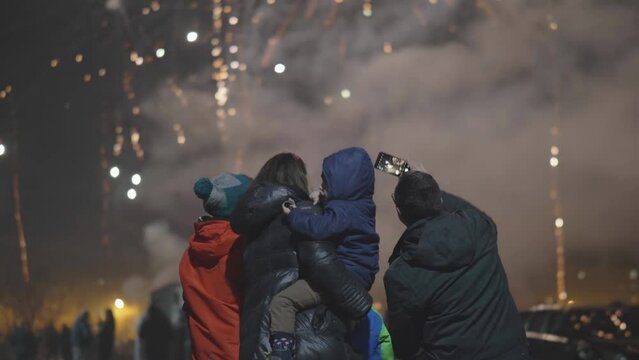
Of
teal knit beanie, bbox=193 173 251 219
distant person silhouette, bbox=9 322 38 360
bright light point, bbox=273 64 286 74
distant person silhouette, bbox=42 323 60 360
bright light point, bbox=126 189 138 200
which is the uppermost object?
bright light point, bbox=273 64 286 74

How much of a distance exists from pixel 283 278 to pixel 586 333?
1010cm

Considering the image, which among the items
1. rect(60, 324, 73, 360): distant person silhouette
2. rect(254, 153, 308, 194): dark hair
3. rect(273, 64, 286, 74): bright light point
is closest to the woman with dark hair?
rect(254, 153, 308, 194): dark hair

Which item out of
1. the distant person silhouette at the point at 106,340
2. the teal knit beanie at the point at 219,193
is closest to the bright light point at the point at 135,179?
the distant person silhouette at the point at 106,340

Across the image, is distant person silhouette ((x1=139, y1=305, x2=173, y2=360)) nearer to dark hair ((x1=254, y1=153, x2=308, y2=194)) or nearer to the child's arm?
dark hair ((x1=254, y1=153, x2=308, y2=194))

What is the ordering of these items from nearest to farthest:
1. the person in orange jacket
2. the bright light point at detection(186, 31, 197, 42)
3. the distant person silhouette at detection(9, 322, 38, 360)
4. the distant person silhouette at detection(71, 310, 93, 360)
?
the person in orange jacket < the bright light point at detection(186, 31, 197, 42) < the distant person silhouette at detection(71, 310, 93, 360) < the distant person silhouette at detection(9, 322, 38, 360)

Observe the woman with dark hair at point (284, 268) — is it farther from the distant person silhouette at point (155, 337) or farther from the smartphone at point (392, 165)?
the distant person silhouette at point (155, 337)

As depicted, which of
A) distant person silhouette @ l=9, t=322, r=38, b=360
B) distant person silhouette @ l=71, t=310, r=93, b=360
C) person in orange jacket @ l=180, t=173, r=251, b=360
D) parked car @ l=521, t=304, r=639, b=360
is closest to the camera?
person in orange jacket @ l=180, t=173, r=251, b=360

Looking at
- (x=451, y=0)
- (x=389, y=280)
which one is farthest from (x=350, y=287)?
(x=451, y=0)

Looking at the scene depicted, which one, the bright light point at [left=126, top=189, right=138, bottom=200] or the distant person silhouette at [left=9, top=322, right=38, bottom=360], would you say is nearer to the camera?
the distant person silhouette at [left=9, top=322, right=38, bottom=360]

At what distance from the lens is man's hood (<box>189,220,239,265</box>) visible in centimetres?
481

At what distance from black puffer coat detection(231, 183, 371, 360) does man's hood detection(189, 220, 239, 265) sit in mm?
381

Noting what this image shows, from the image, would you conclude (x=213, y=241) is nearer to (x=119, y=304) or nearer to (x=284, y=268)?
(x=284, y=268)

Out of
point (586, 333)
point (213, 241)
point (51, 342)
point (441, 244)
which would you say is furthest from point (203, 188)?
point (51, 342)

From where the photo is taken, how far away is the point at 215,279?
15.9 feet
